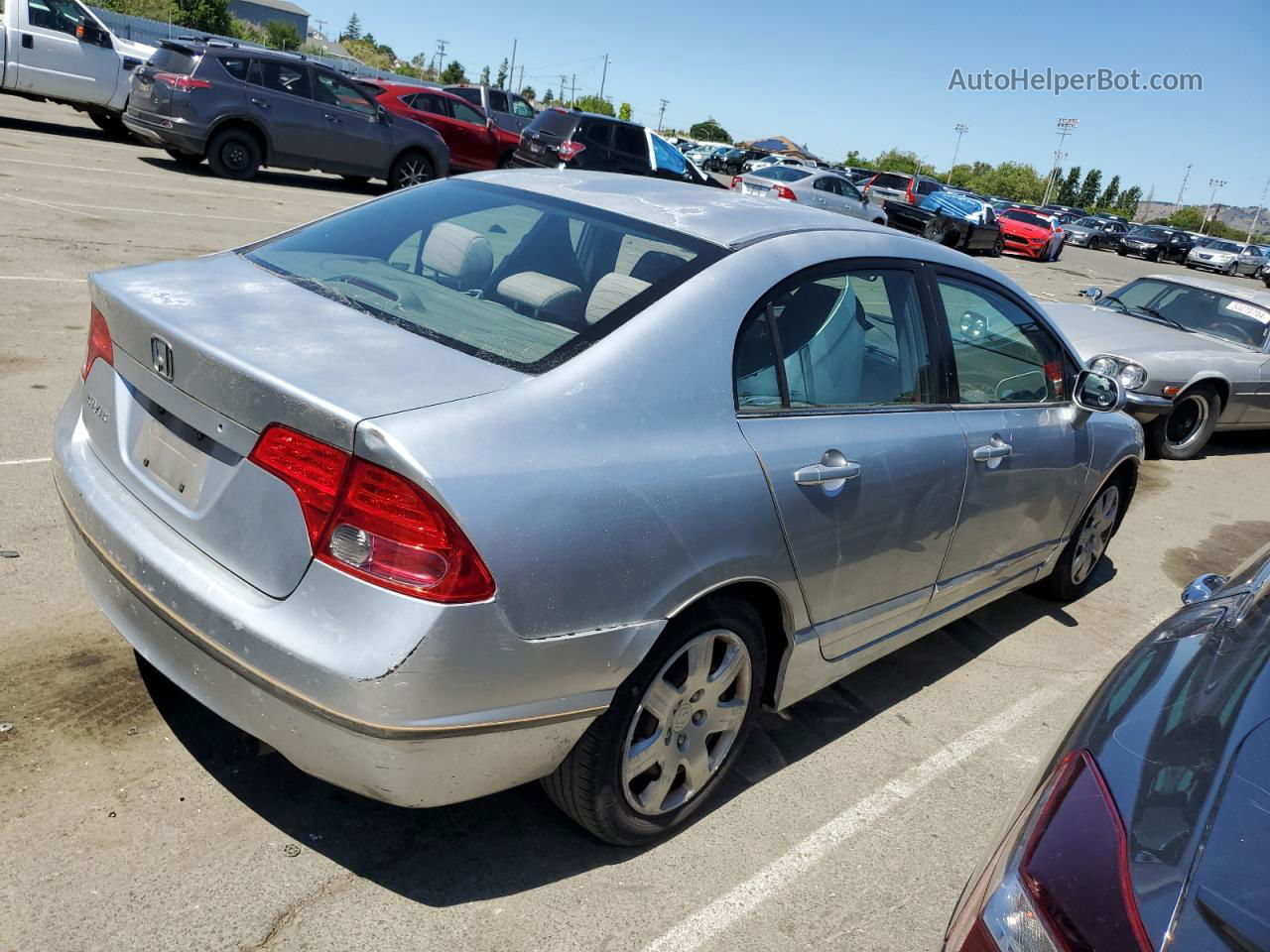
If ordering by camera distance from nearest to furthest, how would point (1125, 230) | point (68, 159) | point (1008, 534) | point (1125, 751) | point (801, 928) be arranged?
point (1125, 751) → point (801, 928) → point (1008, 534) → point (68, 159) → point (1125, 230)

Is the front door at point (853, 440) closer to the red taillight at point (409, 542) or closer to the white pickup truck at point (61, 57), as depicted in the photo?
the red taillight at point (409, 542)

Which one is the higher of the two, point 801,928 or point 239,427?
point 239,427

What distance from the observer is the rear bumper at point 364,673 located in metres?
2.23

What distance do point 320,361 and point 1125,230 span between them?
5761 centimetres

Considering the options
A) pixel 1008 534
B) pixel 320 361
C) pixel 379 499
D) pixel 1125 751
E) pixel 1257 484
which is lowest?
pixel 1257 484

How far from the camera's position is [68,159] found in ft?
45.8

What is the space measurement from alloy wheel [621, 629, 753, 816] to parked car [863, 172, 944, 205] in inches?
1030

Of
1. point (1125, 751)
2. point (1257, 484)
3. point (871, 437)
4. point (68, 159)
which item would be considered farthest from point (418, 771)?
point (68, 159)

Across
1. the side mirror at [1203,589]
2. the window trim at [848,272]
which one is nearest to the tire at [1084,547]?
the window trim at [848,272]

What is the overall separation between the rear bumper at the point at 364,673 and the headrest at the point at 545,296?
0.88 metres

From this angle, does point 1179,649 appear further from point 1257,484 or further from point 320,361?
point 1257,484

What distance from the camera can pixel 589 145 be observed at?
1888cm

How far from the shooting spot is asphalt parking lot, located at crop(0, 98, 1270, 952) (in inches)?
99.0

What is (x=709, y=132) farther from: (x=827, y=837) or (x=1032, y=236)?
(x=827, y=837)
